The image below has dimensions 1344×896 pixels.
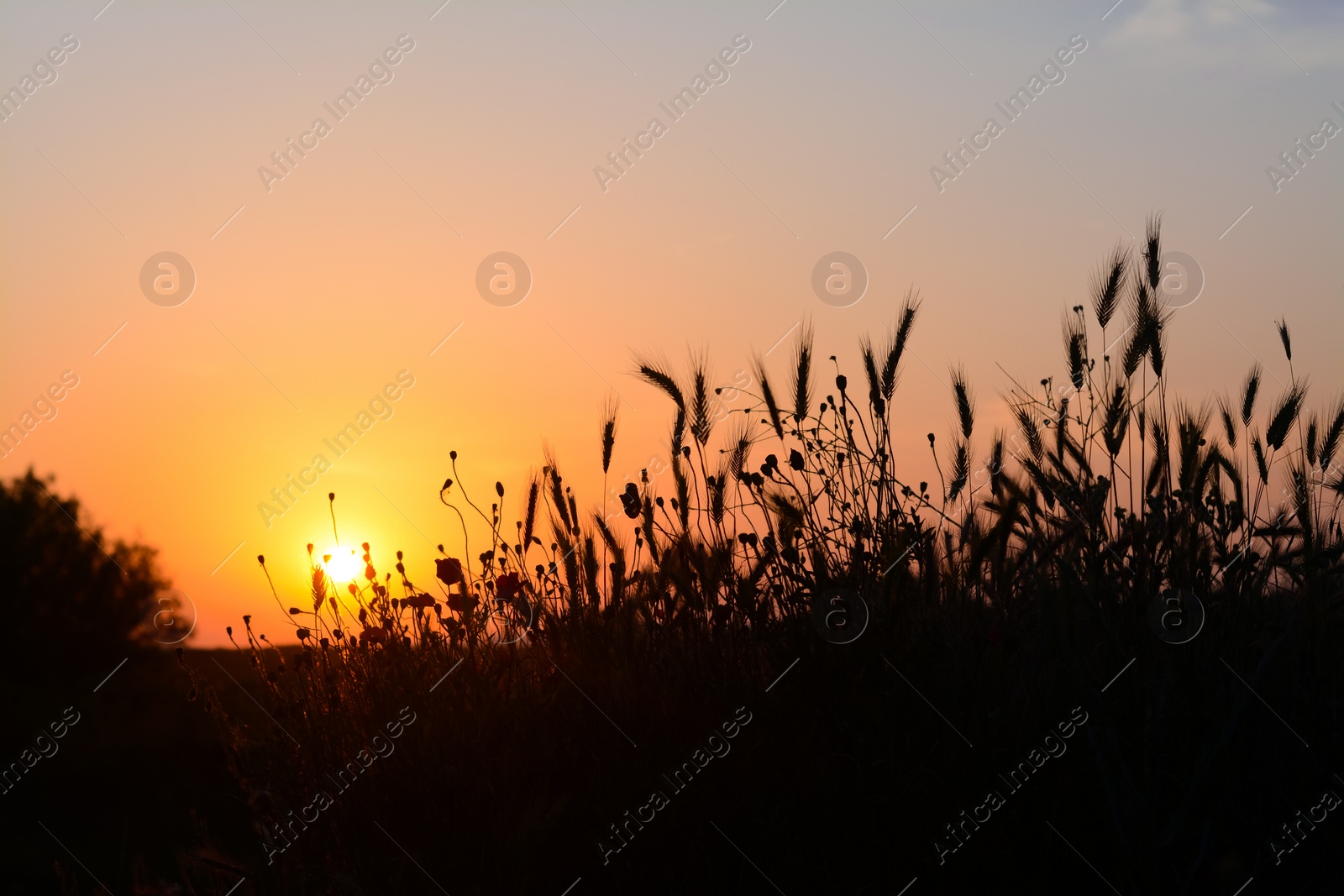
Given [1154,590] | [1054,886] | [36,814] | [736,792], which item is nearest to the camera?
[1054,886]

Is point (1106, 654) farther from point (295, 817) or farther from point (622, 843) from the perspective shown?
point (295, 817)

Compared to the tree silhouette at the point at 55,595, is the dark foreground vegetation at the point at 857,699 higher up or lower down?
lower down

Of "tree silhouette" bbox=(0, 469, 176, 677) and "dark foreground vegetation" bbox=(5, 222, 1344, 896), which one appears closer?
"dark foreground vegetation" bbox=(5, 222, 1344, 896)

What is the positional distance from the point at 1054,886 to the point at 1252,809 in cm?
56

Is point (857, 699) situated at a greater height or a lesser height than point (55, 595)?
lesser

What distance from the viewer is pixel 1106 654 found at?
2.56 m

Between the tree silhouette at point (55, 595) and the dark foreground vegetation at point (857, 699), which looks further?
the tree silhouette at point (55, 595)

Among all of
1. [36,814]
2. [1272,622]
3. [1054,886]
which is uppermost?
[36,814]

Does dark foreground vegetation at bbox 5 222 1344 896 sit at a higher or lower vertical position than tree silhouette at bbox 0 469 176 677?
lower

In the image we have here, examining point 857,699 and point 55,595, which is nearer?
point 857,699

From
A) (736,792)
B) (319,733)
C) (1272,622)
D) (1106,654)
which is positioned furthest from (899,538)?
(319,733)

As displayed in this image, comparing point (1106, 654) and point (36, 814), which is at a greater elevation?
point (36, 814)

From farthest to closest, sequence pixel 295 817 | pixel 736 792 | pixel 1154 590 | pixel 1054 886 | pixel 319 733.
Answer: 1. pixel 319 733
2. pixel 295 817
3. pixel 1154 590
4. pixel 736 792
5. pixel 1054 886

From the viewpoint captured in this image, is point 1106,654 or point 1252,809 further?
point 1106,654
